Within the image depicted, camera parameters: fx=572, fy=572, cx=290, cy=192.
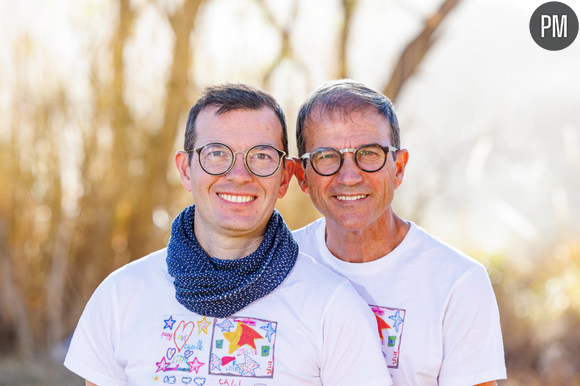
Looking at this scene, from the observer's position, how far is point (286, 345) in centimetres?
186

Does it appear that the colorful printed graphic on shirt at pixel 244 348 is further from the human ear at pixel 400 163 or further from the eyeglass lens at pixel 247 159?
the human ear at pixel 400 163

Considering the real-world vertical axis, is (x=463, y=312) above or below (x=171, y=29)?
below

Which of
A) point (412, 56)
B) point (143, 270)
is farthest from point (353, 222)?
point (412, 56)

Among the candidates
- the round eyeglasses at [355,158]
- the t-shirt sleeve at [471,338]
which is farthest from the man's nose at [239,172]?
the t-shirt sleeve at [471,338]

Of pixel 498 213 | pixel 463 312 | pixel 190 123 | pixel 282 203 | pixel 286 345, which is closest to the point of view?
pixel 286 345

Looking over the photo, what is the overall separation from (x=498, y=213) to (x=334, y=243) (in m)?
4.97

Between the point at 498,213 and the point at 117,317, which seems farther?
the point at 498,213

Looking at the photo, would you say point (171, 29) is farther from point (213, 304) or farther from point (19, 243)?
point (213, 304)

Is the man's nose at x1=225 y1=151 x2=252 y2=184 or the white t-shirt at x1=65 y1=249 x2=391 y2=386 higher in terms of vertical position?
the man's nose at x1=225 y1=151 x2=252 y2=184

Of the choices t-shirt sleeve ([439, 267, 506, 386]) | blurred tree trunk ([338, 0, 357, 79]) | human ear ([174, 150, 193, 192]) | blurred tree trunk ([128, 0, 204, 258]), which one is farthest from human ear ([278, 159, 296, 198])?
blurred tree trunk ([128, 0, 204, 258])

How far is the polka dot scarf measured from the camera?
191 centimetres

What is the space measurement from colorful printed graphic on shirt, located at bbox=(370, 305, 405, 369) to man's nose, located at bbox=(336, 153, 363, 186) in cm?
48

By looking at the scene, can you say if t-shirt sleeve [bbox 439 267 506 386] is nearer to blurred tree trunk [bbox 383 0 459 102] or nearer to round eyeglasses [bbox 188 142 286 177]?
round eyeglasses [bbox 188 142 286 177]

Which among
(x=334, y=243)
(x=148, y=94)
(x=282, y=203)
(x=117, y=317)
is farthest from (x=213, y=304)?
(x=148, y=94)
